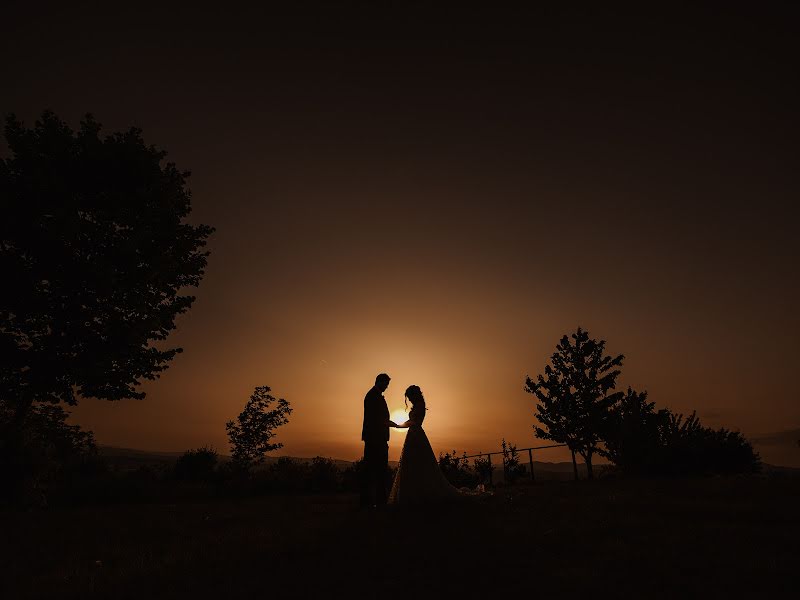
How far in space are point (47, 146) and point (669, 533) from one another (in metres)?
22.3

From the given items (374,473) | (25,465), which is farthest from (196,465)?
(374,473)

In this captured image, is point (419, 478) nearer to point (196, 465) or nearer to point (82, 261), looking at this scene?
point (82, 261)

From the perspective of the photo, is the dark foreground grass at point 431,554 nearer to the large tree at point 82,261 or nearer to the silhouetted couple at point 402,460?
the silhouetted couple at point 402,460

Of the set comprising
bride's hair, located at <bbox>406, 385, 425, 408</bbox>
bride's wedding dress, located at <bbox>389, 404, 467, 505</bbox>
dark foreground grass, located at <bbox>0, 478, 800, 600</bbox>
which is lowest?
dark foreground grass, located at <bbox>0, 478, 800, 600</bbox>

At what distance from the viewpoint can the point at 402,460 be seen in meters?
→ 10.4

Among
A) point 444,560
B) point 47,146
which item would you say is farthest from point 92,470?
point 444,560

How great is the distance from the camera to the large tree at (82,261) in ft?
53.3

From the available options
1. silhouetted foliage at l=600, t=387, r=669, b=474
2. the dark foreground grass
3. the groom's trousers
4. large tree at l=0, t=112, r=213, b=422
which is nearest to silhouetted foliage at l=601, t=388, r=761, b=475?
silhouetted foliage at l=600, t=387, r=669, b=474

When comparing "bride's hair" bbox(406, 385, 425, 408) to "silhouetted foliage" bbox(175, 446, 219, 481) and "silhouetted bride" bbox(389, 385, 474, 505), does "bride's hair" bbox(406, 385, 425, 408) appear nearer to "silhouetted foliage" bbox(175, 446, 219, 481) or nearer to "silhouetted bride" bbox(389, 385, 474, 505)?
"silhouetted bride" bbox(389, 385, 474, 505)

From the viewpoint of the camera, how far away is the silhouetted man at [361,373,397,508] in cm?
1079

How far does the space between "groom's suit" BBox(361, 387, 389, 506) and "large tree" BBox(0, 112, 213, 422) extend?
11475mm

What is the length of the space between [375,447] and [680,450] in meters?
17.6

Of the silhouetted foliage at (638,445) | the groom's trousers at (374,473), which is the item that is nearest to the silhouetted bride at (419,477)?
the groom's trousers at (374,473)

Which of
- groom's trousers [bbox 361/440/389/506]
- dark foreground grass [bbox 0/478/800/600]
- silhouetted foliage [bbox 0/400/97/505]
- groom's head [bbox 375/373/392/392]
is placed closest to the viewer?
dark foreground grass [bbox 0/478/800/600]
